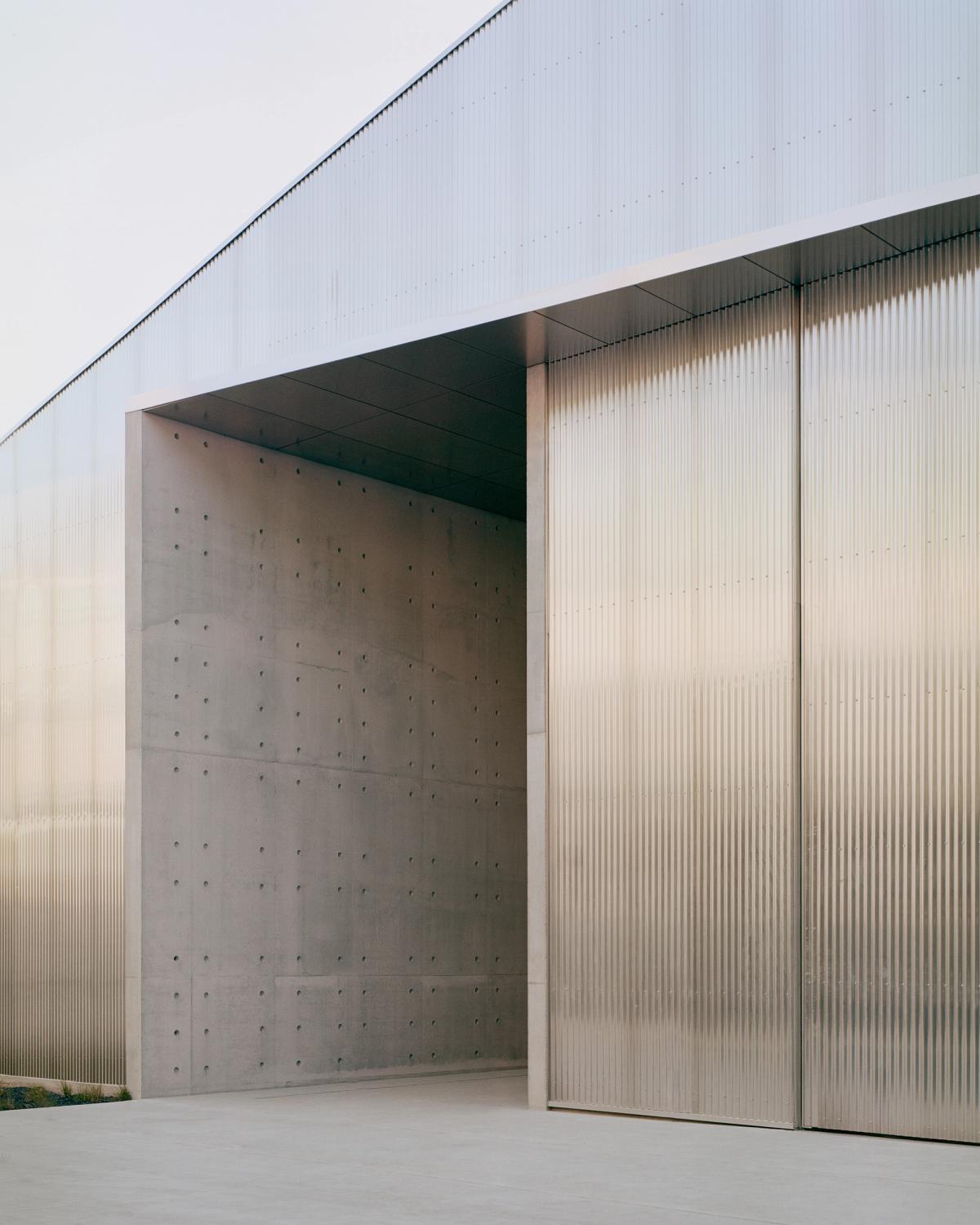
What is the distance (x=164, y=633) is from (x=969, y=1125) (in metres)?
9.30

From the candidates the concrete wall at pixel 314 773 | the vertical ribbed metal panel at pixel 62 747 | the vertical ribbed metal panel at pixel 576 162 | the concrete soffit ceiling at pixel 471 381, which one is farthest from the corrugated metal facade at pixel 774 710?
the vertical ribbed metal panel at pixel 62 747

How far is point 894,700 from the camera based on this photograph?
10945mm

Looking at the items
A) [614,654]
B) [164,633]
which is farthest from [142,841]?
[614,654]

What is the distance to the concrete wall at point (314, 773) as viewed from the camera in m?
15.4

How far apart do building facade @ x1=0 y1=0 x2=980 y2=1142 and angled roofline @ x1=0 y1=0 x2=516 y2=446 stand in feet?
0.22

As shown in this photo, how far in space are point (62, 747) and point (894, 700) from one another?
10027mm

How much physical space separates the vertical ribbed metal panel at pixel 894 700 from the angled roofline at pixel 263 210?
6.27 metres

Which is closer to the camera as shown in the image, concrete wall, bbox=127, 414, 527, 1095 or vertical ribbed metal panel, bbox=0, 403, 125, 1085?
concrete wall, bbox=127, 414, 527, 1095

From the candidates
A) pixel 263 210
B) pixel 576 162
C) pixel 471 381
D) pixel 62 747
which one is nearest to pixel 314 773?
pixel 62 747

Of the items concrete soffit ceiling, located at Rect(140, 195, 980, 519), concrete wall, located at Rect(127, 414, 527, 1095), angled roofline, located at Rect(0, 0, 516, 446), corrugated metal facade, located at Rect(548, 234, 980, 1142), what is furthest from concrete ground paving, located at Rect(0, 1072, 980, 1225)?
angled roofline, located at Rect(0, 0, 516, 446)

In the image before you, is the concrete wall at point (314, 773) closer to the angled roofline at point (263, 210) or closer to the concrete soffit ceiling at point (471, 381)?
the concrete soffit ceiling at point (471, 381)

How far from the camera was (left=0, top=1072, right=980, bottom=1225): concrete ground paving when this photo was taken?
7.69 m

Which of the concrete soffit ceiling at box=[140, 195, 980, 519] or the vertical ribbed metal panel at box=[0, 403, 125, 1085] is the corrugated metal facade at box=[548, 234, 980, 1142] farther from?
the vertical ribbed metal panel at box=[0, 403, 125, 1085]

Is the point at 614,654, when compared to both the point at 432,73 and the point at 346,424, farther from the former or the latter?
the point at 432,73
